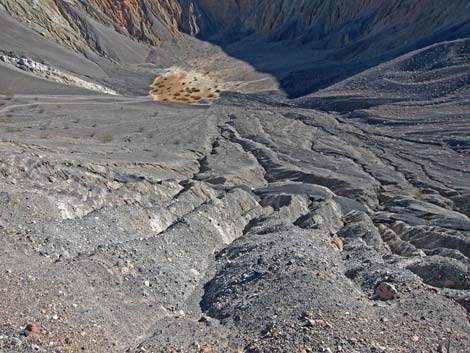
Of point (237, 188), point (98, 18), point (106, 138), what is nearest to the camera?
point (237, 188)

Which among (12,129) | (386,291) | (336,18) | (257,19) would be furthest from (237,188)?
(257,19)

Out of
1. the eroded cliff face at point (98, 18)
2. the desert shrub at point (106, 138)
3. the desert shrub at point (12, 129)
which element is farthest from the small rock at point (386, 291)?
the eroded cliff face at point (98, 18)

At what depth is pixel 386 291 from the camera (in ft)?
31.5

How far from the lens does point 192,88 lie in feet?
148

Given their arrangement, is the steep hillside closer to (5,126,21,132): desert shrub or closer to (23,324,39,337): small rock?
(23,324,39,337): small rock

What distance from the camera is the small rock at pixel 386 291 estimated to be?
31.1ft

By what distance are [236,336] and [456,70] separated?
30.4 meters

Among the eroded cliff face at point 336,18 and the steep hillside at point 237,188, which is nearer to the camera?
Result: the steep hillside at point 237,188

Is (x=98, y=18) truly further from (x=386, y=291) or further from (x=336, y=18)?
(x=386, y=291)

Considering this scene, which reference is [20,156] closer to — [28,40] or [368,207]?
[368,207]

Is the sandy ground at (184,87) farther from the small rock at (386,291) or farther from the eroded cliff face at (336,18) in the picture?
the small rock at (386,291)

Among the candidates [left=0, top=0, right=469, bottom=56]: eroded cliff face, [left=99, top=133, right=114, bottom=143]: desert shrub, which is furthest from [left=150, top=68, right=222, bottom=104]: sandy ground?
[left=99, top=133, right=114, bottom=143]: desert shrub

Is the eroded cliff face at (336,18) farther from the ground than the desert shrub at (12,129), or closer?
farther from the ground

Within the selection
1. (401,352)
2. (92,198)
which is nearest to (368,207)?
(92,198)
